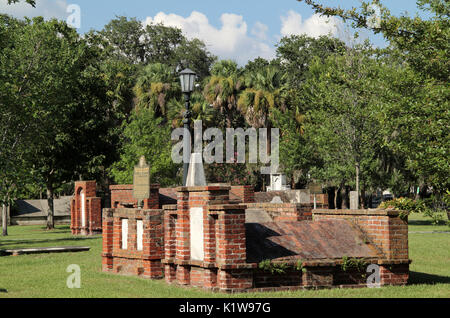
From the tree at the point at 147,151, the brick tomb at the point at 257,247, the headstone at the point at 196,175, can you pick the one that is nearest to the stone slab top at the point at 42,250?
the brick tomb at the point at 257,247

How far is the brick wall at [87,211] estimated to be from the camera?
118 ft

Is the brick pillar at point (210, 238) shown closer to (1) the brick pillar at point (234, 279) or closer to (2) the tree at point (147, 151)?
(1) the brick pillar at point (234, 279)

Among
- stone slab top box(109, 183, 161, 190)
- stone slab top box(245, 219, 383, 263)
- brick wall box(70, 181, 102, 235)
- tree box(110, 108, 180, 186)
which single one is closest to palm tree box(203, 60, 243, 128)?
tree box(110, 108, 180, 186)

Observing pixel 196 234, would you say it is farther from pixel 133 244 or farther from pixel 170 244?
pixel 133 244

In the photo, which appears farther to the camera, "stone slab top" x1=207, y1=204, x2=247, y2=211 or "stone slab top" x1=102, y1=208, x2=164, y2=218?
"stone slab top" x1=102, y1=208, x2=164, y2=218

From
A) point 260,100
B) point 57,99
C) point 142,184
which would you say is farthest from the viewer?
point 260,100

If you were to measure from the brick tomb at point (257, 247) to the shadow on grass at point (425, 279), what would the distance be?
0.87 metres

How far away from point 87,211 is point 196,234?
24.9 meters

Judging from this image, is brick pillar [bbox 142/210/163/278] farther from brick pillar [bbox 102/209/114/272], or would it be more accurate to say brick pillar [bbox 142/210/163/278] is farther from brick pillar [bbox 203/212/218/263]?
brick pillar [bbox 203/212/218/263]

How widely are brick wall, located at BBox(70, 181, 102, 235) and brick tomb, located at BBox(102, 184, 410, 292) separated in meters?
21.5

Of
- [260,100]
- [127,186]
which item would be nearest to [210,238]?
[127,186]

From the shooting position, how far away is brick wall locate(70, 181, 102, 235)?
3606 centimetres

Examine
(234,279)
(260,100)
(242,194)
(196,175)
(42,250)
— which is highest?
(260,100)

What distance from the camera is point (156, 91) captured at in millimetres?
47688
